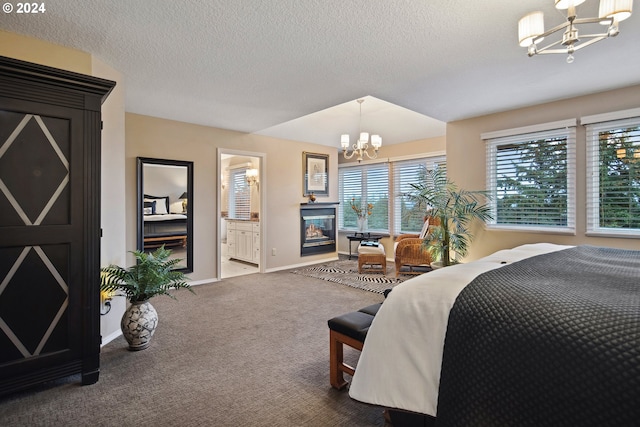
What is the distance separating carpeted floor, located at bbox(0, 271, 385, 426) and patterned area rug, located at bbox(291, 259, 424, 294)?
1.20 metres

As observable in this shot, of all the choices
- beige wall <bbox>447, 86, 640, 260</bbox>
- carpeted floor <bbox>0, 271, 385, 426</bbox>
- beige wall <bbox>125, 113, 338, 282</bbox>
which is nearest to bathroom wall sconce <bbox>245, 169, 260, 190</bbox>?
beige wall <bbox>125, 113, 338, 282</bbox>

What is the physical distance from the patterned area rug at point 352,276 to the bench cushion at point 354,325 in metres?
2.30

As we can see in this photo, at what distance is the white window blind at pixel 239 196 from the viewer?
23.1 feet

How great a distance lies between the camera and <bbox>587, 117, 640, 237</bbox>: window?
3.18 metres

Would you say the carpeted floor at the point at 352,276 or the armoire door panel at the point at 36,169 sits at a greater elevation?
the armoire door panel at the point at 36,169

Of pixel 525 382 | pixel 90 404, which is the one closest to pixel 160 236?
pixel 90 404

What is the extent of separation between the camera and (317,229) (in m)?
6.59

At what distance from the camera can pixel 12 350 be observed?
1.88 metres

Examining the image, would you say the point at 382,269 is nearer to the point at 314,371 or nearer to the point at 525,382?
the point at 314,371

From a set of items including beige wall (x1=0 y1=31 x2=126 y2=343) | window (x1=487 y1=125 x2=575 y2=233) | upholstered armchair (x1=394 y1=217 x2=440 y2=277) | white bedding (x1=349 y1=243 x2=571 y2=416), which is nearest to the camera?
white bedding (x1=349 y1=243 x2=571 y2=416)

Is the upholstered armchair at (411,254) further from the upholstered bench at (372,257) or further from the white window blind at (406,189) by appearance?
the white window blind at (406,189)

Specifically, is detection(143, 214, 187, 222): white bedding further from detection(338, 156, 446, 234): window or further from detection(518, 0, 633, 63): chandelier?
detection(518, 0, 633, 63): chandelier

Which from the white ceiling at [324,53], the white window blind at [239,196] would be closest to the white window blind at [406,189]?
the white ceiling at [324,53]

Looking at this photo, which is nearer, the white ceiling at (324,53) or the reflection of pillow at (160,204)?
the white ceiling at (324,53)
